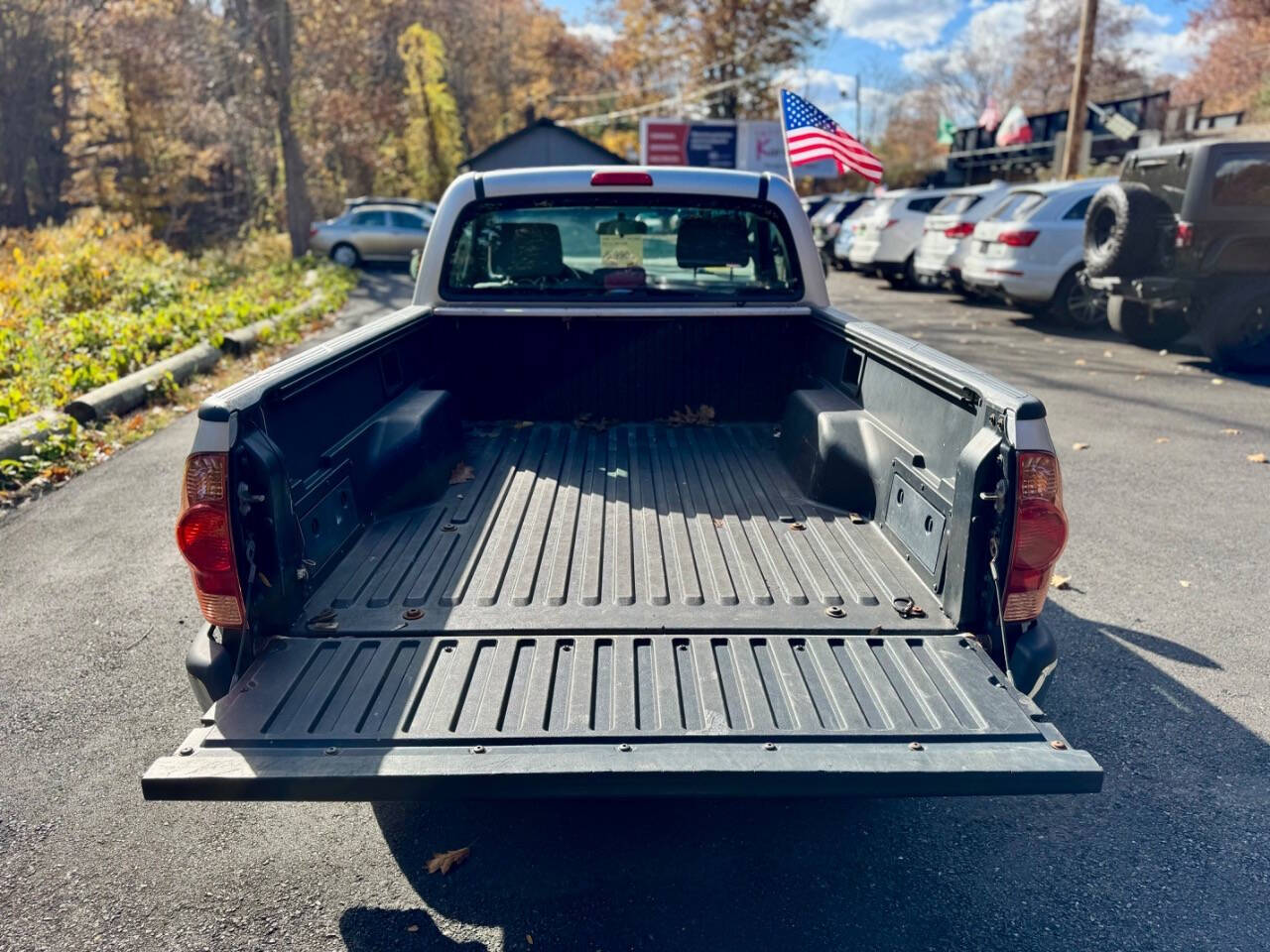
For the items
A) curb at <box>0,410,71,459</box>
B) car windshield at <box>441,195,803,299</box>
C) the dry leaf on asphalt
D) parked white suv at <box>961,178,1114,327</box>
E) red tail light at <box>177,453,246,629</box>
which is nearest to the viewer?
red tail light at <box>177,453,246,629</box>

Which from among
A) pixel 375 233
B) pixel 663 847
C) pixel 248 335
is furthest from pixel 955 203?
pixel 663 847

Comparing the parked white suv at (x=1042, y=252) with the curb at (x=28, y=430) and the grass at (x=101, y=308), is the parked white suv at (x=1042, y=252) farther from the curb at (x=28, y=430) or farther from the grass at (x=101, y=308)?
the curb at (x=28, y=430)

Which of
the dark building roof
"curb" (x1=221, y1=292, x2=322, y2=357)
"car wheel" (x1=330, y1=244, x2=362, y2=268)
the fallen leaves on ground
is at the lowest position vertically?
"curb" (x1=221, y1=292, x2=322, y2=357)

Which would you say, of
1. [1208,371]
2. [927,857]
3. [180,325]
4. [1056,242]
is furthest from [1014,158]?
[927,857]

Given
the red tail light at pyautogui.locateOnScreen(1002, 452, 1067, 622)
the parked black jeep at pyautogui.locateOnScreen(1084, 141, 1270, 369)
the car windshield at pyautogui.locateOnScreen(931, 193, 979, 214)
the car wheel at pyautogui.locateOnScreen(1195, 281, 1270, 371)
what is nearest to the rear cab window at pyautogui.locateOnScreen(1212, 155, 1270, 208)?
the parked black jeep at pyautogui.locateOnScreen(1084, 141, 1270, 369)

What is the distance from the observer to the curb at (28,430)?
633cm

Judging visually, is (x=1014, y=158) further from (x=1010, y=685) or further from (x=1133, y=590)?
(x=1010, y=685)

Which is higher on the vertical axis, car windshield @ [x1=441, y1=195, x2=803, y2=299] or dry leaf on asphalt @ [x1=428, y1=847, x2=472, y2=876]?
car windshield @ [x1=441, y1=195, x2=803, y2=299]

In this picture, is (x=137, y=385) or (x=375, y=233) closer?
(x=137, y=385)

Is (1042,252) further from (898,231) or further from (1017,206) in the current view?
(898,231)

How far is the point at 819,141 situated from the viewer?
7113 millimetres

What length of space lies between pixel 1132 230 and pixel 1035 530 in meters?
8.48

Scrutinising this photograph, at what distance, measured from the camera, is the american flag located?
7.01 m

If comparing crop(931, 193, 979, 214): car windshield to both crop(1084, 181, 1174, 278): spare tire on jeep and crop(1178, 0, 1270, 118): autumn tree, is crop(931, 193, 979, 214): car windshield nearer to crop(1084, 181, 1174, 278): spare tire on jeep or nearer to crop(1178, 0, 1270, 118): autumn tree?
crop(1084, 181, 1174, 278): spare tire on jeep
